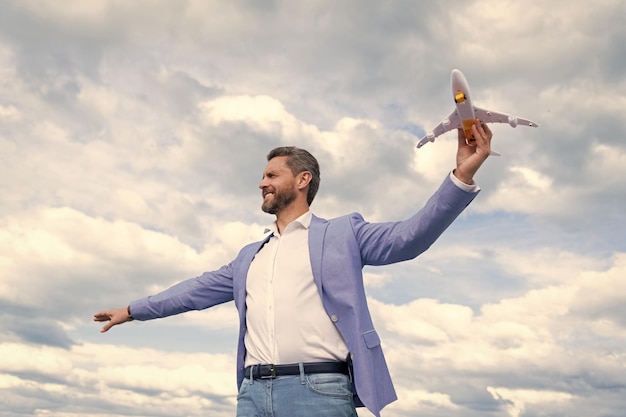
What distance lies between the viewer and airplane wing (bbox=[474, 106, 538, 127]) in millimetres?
12172

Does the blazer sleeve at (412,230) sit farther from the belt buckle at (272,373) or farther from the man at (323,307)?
the belt buckle at (272,373)

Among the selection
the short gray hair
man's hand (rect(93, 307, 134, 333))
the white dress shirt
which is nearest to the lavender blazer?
the white dress shirt

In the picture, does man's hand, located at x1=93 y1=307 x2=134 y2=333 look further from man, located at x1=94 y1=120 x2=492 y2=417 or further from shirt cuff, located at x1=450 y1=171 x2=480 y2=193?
shirt cuff, located at x1=450 y1=171 x2=480 y2=193

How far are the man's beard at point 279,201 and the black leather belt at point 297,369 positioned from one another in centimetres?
231

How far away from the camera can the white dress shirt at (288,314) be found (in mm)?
7547

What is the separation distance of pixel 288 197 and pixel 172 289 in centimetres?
246

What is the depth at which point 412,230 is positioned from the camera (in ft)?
24.0

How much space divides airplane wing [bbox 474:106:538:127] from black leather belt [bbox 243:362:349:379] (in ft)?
21.6

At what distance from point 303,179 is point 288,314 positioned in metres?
2.23

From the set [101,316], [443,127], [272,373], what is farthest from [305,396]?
[443,127]

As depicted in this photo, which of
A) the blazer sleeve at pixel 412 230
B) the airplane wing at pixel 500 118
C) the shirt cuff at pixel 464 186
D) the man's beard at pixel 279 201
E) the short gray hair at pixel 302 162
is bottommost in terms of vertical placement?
the blazer sleeve at pixel 412 230

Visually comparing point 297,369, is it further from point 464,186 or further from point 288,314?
point 464,186

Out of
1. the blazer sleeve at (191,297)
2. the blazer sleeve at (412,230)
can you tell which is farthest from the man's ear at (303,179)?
the blazer sleeve at (191,297)

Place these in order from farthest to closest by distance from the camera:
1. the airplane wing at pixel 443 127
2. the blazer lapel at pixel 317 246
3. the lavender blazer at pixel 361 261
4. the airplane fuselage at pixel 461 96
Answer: the airplane wing at pixel 443 127 → the airplane fuselage at pixel 461 96 → the blazer lapel at pixel 317 246 → the lavender blazer at pixel 361 261
